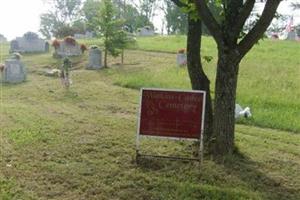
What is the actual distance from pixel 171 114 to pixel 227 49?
1.24 m

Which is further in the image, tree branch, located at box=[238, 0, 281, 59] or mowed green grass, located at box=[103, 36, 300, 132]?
mowed green grass, located at box=[103, 36, 300, 132]

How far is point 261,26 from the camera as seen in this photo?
689 centimetres

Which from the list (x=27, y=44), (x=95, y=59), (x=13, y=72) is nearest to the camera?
(x=13, y=72)

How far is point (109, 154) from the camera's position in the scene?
760cm

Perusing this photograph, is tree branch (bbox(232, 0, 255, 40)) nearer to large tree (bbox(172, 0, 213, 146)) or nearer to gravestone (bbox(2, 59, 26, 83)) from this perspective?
large tree (bbox(172, 0, 213, 146))

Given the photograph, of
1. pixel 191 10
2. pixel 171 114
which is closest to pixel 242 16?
pixel 191 10

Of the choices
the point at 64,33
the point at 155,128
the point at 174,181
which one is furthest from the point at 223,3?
the point at 64,33

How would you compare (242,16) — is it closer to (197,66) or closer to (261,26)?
(261,26)

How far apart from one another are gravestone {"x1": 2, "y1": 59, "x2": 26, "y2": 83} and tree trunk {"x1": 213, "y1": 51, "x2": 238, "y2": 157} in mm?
12598

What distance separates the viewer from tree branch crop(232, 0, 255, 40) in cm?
700

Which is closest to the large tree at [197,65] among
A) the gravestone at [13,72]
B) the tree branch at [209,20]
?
the tree branch at [209,20]

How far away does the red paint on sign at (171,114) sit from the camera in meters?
6.96

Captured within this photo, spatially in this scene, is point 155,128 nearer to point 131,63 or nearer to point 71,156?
point 71,156

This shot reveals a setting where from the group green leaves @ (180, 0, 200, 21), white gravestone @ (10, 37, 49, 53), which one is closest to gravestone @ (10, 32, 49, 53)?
white gravestone @ (10, 37, 49, 53)
